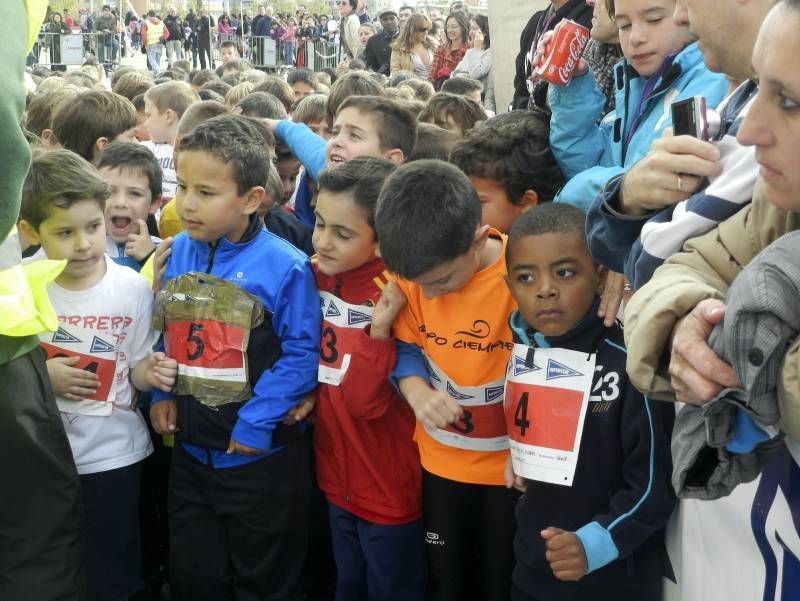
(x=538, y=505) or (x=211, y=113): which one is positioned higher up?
(x=211, y=113)

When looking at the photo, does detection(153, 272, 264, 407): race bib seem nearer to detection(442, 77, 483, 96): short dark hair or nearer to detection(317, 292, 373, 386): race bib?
detection(317, 292, 373, 386): race bib

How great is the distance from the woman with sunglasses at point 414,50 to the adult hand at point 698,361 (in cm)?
1087

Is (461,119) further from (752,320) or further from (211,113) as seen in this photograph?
(752,320)

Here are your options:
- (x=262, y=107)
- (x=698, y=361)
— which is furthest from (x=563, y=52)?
(x=262, y=107)

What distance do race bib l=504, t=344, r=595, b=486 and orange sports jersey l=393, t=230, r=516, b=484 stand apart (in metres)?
0.20

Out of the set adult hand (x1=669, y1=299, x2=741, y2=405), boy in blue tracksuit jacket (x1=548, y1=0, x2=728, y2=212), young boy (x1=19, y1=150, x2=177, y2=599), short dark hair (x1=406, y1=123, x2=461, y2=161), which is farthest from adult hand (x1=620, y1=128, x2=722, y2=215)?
short dark hair (x1=406, y1=123, x2=461, y2=161)

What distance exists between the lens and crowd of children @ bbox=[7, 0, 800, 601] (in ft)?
8.70

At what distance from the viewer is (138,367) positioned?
3443 mm

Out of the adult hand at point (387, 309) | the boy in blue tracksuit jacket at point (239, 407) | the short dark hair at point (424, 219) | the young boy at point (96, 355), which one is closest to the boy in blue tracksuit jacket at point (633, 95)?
the short dark hair at point (424, 219)

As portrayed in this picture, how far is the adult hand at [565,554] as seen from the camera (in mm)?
2525

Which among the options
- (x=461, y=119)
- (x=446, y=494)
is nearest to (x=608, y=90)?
(x=461, y=119)

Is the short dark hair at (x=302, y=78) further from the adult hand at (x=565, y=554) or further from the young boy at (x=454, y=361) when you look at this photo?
the adult hand at (x=565, y=554)

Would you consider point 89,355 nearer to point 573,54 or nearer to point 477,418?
point 477,418

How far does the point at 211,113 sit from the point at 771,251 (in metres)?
3.97
